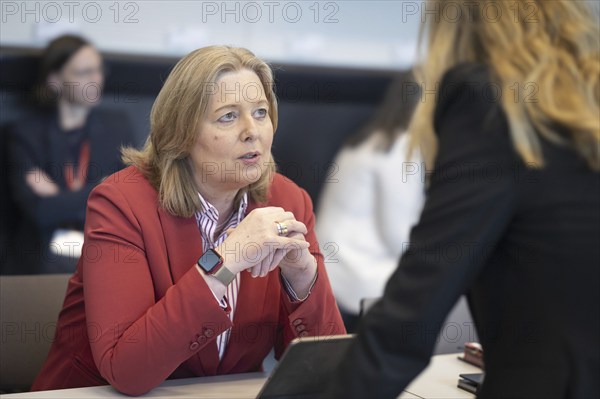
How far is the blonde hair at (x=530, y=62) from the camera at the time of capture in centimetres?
127

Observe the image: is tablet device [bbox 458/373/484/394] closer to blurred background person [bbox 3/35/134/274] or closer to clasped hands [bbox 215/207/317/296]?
clasped hands [bbox 215/207/317/296]

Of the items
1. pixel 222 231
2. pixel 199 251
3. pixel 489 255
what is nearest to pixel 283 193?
pixel 222 231

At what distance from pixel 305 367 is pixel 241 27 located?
3.32m

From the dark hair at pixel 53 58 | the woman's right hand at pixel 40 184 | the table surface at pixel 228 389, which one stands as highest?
the dark hair at pixel 53 58

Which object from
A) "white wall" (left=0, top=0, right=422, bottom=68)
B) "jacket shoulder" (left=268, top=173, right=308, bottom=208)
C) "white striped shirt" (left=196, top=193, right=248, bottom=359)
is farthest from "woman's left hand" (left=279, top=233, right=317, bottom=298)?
"white wall" (left=0, top=0, right=422, bottom=68)

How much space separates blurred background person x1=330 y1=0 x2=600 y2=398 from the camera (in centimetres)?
126

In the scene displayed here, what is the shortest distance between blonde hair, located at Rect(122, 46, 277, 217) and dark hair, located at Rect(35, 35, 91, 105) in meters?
1.98

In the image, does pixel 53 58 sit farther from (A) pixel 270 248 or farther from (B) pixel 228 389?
(B) pixel 228 389

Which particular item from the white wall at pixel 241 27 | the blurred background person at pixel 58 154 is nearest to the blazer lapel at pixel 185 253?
the blurred background person at pixel 58 154

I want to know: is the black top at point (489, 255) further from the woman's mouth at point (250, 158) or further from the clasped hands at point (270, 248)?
the woman's mouth at point (250, 158)

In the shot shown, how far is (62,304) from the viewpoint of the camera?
242 centimetres

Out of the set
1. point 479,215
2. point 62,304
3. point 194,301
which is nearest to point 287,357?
point 194,301

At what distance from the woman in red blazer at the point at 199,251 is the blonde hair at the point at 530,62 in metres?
0.76

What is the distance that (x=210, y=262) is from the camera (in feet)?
6.53
